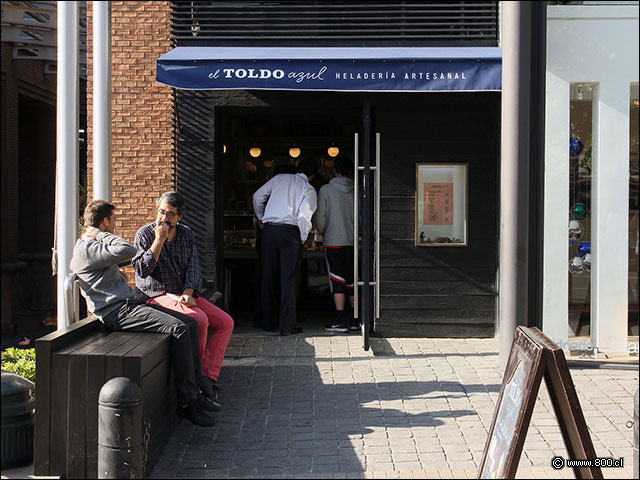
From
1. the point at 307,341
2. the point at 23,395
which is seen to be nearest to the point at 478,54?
the point at 307,341

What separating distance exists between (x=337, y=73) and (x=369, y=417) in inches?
138

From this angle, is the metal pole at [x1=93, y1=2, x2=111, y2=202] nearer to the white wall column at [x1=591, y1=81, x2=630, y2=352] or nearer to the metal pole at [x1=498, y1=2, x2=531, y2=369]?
the metal pole at [x1=498, y1=2, x2=531, y2=369]

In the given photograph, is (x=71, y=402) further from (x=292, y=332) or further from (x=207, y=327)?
(x=292, y=332)

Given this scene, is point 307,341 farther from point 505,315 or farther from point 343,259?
point 505,315

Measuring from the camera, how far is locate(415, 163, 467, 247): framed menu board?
28.4 feet

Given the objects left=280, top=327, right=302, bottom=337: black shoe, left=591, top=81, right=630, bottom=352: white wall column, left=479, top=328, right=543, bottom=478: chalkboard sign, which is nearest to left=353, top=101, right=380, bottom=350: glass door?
left=280, top=327, right=302, bottom=337: black shoe

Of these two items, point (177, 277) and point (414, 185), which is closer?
point (177, 277)

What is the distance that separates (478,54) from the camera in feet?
25.6

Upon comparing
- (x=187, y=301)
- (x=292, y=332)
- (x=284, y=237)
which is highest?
(x=284, y=237)

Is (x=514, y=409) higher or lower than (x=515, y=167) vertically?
lower

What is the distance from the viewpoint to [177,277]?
19.9ft

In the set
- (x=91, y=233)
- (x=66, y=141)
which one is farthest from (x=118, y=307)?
(x=66, y=141)

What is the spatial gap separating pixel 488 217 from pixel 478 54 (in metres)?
1.87

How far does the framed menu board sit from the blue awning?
1.36 metres
